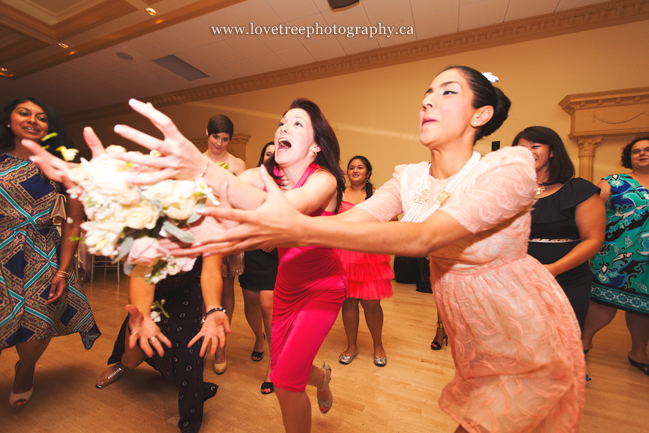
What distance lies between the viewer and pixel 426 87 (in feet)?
17.8

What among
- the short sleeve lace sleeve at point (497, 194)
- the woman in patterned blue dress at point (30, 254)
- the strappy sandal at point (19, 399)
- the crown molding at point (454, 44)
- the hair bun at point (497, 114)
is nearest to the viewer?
the short sleeve lace sleeve at point (497, 194)

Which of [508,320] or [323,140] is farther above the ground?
[323,140]

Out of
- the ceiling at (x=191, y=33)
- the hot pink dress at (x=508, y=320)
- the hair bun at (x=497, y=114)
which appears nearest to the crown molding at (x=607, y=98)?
the ceiling at (x=191, y=33)

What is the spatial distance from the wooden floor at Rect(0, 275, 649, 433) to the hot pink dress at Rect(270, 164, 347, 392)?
631mm

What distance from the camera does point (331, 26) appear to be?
495cm

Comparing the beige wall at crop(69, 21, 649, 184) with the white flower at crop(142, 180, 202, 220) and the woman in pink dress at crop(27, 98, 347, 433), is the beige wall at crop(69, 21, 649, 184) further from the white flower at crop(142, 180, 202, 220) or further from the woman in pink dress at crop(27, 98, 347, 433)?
the white flower at crop(142, 180, 202, 220)

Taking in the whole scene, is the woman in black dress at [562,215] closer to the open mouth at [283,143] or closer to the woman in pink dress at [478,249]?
the woman in pink dress at [478,249]

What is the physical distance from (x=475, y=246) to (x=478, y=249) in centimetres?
1

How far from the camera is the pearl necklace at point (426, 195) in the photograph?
1058 mm

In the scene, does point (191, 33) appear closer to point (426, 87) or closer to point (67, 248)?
point (426, 87)

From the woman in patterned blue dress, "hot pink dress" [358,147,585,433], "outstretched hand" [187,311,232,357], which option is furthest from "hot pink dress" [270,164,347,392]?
the woman in patterned blue dress

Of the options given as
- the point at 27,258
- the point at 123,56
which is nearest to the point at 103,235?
the point at 27,258

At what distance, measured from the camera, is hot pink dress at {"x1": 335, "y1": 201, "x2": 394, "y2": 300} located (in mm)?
2439

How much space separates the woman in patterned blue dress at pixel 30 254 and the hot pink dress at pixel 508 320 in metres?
2.22
